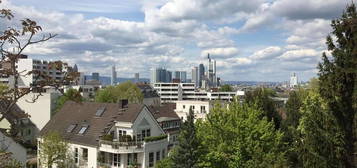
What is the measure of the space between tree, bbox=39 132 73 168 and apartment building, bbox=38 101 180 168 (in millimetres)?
2563

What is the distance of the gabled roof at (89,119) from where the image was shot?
41312 mm

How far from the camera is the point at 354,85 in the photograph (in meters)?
16.8

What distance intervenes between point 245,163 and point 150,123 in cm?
1822

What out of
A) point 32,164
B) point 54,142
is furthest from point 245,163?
point 32,164

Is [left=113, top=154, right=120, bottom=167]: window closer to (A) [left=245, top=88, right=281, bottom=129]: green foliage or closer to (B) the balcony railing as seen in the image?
(B) the balcony railing

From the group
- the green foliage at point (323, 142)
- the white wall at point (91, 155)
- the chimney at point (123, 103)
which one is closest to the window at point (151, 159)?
the white wall at point (91, 155)

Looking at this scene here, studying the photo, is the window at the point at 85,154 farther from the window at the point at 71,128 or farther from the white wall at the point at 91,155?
the window at the point at 71,128

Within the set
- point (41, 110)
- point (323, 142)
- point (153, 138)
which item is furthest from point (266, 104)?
point (41, 110)

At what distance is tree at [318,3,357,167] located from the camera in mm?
16516

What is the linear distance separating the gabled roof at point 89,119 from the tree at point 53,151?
283 cm

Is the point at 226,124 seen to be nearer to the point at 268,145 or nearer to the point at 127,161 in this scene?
the point at 268,145

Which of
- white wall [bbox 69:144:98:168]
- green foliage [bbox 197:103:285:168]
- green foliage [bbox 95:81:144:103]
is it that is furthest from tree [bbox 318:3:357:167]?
green foliage [bbox 95:81:144:103]

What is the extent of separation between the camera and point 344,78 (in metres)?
17.0

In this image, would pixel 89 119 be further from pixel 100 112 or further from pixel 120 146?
pixel 120 146
